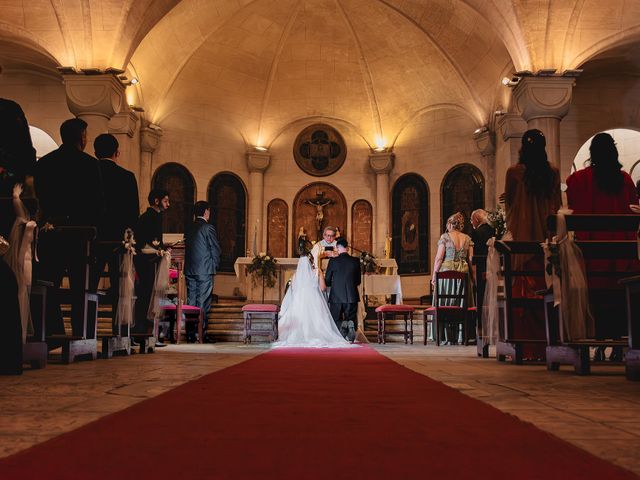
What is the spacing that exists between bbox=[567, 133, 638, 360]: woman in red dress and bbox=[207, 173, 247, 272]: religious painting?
12.8 m

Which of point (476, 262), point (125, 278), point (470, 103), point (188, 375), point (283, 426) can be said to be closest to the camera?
point (283, 426)

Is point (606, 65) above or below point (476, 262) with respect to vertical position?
above

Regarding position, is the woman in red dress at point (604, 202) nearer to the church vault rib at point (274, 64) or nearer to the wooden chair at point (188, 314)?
the wooden chair at point (188, 314)

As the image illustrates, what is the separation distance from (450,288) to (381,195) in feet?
27.1

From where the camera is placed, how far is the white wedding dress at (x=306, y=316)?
9195mm

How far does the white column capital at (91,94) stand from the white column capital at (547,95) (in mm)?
7028

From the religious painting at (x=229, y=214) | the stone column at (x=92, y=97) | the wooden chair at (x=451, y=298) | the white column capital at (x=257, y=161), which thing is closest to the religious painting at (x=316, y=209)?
the white column capital at (x=257, y=161)

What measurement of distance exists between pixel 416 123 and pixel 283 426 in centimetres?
1659

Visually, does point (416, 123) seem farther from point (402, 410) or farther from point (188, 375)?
point (402, 410)

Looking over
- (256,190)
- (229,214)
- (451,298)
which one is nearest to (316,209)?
(256,190)

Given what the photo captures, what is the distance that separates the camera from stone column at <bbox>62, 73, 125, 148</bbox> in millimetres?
12281

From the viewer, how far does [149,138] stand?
16.8 meters

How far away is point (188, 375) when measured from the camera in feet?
13.1

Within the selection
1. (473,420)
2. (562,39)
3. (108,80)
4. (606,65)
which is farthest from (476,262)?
(606,65)
